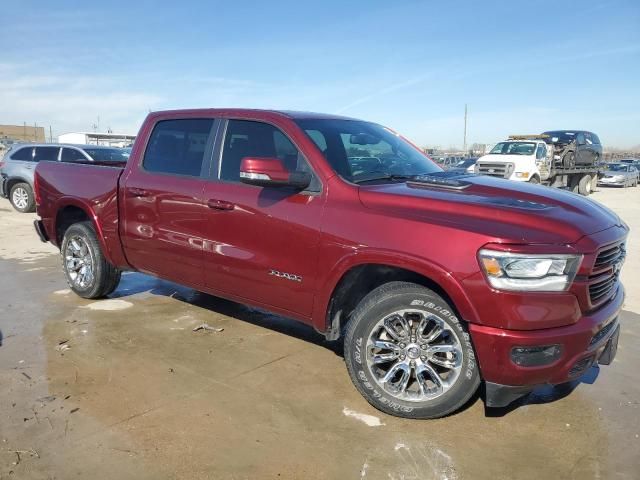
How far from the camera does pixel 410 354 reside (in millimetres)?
3264

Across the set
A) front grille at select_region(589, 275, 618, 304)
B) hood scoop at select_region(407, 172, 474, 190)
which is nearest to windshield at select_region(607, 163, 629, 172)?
hood scoop at select_region(407, 172, 474, 190)

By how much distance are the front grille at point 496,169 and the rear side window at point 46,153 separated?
13846 millimetres

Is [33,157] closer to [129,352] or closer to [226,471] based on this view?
[129,352]

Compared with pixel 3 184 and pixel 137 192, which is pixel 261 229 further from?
pixel 3 184

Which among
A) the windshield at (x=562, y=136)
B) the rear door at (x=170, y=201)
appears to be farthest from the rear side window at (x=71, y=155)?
the windshield at (x=562, y=136)

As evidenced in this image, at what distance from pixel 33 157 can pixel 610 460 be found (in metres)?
14.0

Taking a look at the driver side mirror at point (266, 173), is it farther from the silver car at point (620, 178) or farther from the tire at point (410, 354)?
the silver car at point (620, 178)

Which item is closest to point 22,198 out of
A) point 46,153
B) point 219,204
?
point 46,153

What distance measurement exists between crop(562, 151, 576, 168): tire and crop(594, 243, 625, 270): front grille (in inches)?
752

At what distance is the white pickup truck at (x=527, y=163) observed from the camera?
18.9 m

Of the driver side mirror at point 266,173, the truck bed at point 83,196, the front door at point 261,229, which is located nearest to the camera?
the driver side mirror at point 266,173

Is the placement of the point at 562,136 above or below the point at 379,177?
above

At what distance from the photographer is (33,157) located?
43.3 ft

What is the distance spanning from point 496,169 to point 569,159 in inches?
148
